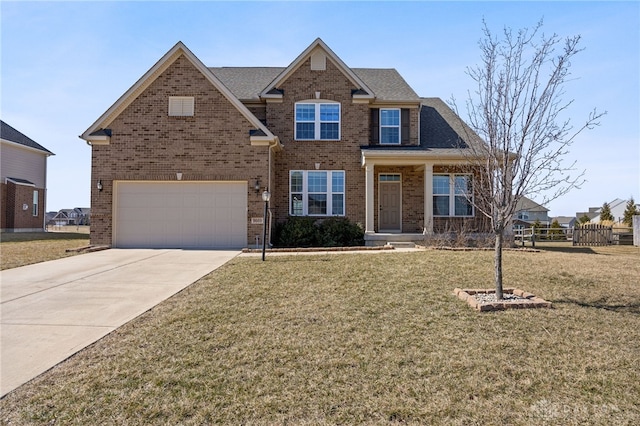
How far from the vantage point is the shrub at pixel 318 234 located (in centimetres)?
1471

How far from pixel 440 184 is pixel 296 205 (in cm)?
634

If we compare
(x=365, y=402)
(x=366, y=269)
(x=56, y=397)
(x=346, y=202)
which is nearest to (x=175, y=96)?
(x=346, y=202)

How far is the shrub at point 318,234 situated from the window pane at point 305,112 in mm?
4534

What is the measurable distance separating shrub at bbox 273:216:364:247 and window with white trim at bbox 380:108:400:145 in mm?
4487

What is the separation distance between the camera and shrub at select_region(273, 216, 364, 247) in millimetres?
14711

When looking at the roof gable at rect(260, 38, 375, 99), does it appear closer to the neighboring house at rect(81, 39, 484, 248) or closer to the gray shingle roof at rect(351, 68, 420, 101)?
the neighboring house at rect(81, 39, 484, 248)

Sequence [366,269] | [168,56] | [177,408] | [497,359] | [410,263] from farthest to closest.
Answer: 1. [168,56]
2. [410,263]
3. [366,269]
4. [497,359]
5. [177,408]

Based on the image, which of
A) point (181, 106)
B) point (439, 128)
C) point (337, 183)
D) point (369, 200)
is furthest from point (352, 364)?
point (439, 128)

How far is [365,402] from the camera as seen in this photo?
11.2ft

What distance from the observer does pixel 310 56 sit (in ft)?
55.2

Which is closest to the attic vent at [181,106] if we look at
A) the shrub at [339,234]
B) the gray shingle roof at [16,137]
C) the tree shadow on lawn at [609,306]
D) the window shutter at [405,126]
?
the shrub at [339,234]

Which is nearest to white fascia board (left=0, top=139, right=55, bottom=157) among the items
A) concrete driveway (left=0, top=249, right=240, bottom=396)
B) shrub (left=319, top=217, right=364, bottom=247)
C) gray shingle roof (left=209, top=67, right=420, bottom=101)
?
gray shingle roof (left=209, top=67, right=420, bottom=101)

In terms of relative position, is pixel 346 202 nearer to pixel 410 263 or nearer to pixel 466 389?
pixel 410 263

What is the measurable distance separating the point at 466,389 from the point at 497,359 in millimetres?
825
